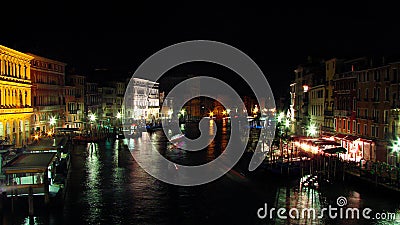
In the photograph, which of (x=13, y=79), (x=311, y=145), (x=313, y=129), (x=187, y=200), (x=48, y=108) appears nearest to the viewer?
(x=187, y=200)

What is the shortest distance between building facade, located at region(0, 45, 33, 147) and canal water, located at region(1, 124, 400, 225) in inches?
250

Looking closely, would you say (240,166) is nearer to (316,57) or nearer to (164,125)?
(316,57)

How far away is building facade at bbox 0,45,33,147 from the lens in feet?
112

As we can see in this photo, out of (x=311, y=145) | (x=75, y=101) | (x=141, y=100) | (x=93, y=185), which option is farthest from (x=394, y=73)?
(x=141, y=100)

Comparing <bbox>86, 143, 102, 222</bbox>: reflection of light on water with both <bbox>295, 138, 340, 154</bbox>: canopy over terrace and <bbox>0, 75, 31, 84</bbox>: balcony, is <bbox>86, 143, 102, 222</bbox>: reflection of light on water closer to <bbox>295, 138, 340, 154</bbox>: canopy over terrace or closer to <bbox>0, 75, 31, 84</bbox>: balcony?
<bbox>0, 75, 31, 84</bbox>: balcony

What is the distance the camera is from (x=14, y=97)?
37.1 metres

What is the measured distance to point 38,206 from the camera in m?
20.7

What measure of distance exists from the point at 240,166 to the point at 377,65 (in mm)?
10961

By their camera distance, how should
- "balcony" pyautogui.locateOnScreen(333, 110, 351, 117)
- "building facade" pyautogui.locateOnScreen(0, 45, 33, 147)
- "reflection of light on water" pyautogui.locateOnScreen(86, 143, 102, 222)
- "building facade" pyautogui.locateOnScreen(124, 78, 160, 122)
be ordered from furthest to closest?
"building facade" pyautogui.locateOnScreen(124, 78, 160, 122), "balcony" pyautogui.locateOnScreen(333, 110, 351, 117), "building facade" pyautogui.locateOnScreen(0, 45, 33, 147), "reflection of light on water" pyautogui.locateOnScreen(86, 143, 102, 222)

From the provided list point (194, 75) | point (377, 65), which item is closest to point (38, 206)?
point (377, 65)

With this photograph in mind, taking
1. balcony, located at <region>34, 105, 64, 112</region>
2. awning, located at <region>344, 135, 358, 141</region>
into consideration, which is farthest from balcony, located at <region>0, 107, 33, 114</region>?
awning, located at <region>344, 135, 358, 141</region>

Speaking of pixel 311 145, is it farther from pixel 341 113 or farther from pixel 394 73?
pixel 394 73

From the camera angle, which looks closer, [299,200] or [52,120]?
[299,200]

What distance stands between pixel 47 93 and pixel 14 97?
1433 centimetres
